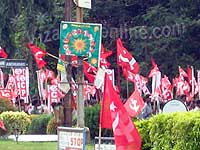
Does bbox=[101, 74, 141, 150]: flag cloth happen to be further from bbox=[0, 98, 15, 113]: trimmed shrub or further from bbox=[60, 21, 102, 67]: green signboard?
bbox=[0, 98, 15, 113]: trimmed shrub

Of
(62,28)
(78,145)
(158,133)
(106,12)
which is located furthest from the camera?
(106,12)

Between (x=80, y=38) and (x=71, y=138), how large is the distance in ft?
9.51

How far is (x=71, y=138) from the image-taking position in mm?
10055

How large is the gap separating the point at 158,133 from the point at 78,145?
1499mm

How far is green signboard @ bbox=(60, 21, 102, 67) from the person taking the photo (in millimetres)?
12445

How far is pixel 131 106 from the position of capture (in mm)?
14875

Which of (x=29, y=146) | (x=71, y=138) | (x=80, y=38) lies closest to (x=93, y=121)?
(x=29, y=146)

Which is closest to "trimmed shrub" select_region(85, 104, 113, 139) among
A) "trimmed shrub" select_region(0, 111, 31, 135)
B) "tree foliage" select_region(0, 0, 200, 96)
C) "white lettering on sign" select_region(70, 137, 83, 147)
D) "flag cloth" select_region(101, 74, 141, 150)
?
"trimmed shrub" select_region(0, 111, 31, 135)

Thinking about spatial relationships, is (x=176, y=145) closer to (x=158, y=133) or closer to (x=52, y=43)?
(x=158, y=133)

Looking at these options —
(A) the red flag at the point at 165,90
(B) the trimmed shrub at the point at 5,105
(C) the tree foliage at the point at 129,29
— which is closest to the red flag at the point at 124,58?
(B) the trimmed shrub at the point at 5,105

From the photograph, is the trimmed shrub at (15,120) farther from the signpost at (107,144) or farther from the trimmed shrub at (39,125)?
the signpost at (107,144)

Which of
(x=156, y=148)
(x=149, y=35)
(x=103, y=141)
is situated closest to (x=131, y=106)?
(x=103, y=141)

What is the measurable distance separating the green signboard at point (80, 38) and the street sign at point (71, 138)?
104 inches

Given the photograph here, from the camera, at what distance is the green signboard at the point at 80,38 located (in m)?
12.4
